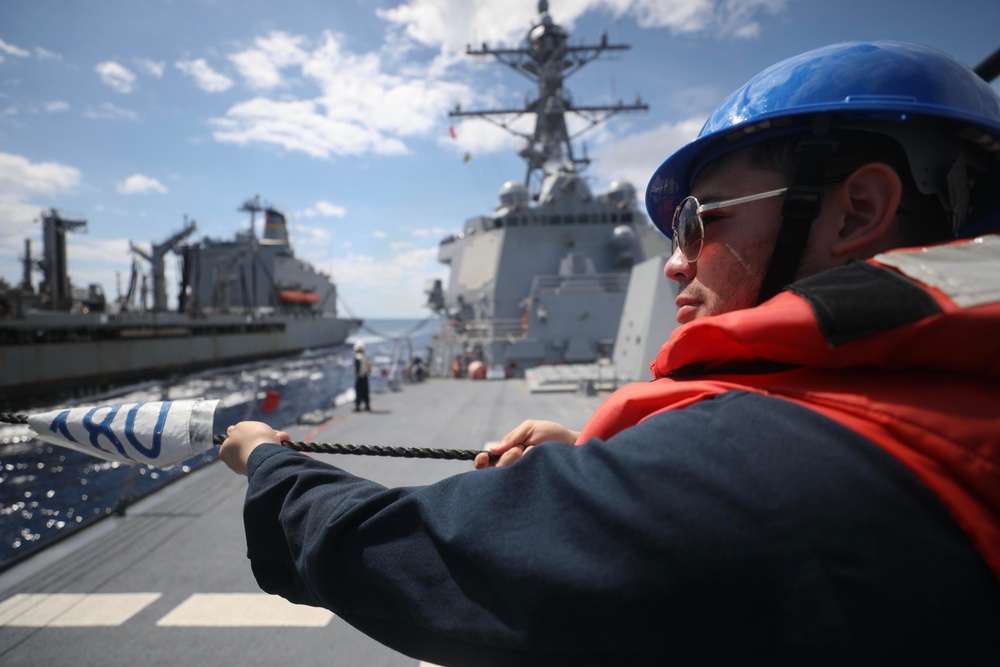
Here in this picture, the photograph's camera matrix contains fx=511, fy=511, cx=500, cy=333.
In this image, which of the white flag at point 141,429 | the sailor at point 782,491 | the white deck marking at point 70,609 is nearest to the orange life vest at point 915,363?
the sailor at point 782,491

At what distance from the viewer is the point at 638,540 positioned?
24.4 inches

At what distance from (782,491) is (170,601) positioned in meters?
3.22

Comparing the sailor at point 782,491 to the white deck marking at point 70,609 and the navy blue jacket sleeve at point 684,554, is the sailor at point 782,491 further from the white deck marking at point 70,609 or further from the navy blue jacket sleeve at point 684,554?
the white deck marking at point 70,609

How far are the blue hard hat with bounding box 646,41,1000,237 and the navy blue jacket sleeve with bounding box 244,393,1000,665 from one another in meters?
0.62

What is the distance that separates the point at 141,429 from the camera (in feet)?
4.60

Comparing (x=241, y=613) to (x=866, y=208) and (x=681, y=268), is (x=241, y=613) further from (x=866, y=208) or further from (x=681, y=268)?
(x=866, y=208)

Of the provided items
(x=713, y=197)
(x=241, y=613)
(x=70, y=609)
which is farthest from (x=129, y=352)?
(x=713, y=197)

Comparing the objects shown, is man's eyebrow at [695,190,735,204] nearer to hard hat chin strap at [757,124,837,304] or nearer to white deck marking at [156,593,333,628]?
hard hat chin strap at [757,124,837,304]

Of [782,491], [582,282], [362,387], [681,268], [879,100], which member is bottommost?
→ [362,387]

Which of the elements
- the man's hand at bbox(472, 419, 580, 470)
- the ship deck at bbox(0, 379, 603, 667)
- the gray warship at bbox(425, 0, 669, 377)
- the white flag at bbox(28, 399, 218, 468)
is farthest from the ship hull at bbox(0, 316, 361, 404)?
the man's hand at bbox(472, 419, 580, 470)

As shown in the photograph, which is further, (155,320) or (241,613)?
(155,320)

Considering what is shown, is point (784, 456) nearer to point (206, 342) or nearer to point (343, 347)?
point (206, 342)

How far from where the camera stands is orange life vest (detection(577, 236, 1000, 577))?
574 mm

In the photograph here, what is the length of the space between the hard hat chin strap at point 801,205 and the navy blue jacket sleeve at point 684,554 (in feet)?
1.20
